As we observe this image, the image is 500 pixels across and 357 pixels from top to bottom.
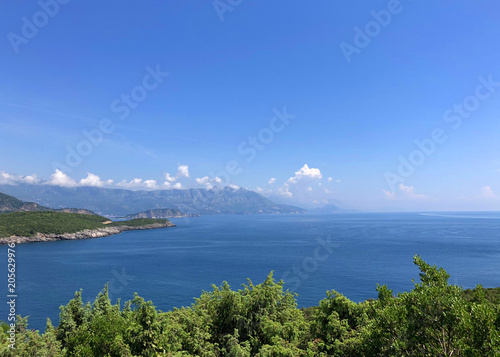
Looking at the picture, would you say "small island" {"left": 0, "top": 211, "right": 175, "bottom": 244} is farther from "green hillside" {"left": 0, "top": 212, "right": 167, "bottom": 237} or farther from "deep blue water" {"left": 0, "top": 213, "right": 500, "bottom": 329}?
"deep blue water" {"left": 0, "top": 213, "right": 500, "bottom": 329}

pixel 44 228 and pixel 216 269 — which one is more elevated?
pixel 44 228

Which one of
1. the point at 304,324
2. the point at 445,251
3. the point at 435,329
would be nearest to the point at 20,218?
the point at 304,324

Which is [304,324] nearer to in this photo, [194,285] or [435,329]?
[435,329]

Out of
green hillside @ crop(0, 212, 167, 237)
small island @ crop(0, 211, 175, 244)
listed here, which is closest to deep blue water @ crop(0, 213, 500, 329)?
small island @ crop(0, 211, 175, 244)

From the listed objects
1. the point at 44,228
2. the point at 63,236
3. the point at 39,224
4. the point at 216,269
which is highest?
the point at 39,224

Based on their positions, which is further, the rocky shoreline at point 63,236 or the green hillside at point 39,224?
the green hillside at point 39,224

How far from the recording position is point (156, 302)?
188 ft

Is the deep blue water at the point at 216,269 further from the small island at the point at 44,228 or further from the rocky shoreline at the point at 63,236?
the small island at the point at 44,228

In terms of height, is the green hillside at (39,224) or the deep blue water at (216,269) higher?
the green hillside at (39,224)

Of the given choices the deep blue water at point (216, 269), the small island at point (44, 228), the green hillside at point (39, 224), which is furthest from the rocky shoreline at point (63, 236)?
the deep blue water at point (216, 269)

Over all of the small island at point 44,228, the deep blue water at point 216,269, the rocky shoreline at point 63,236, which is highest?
the small island at point 44,228

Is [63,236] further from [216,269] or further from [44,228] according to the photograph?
[216,269]

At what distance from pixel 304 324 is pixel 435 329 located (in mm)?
13663

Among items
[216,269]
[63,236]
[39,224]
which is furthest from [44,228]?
[216,269]
